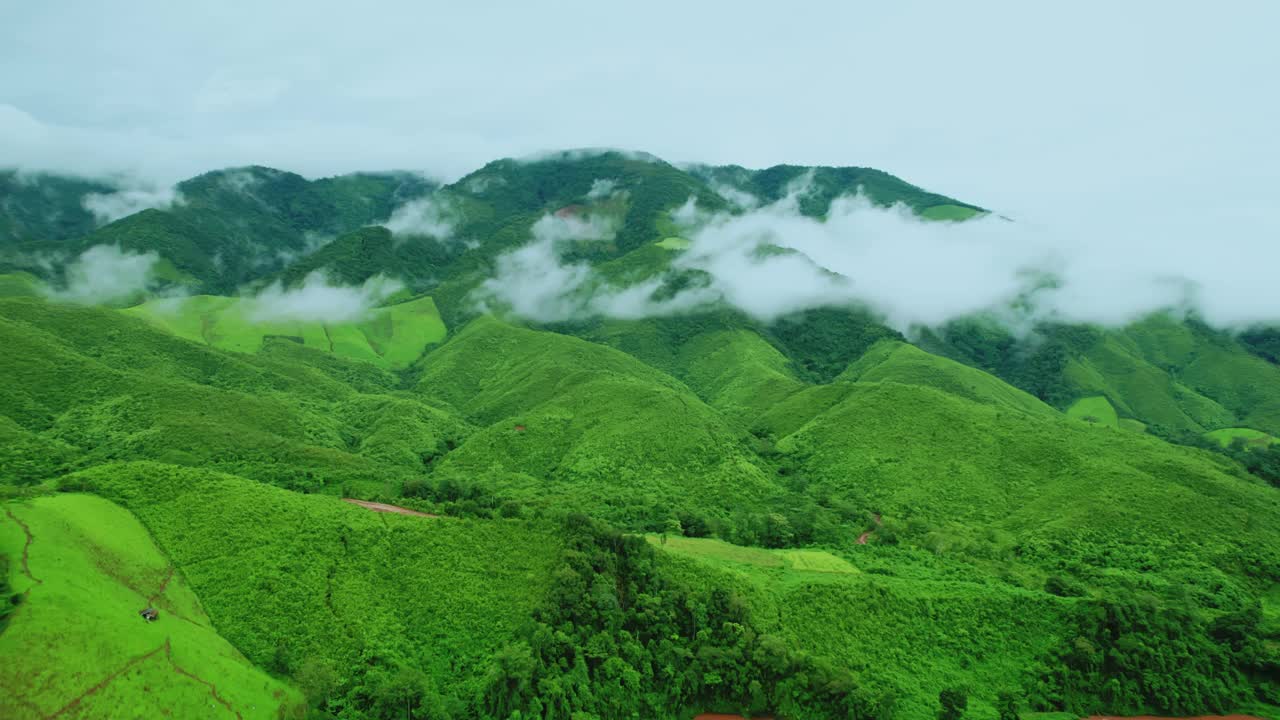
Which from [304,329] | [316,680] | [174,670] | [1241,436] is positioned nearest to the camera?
[174,670]

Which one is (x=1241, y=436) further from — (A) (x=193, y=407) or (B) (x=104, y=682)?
(A) (x=193, y=407)

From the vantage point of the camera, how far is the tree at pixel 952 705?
4944 cm

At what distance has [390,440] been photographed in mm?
108562

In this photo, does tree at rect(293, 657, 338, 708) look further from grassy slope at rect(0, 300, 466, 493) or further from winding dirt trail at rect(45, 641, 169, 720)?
grassy slope at rect(0, 300, 466, 493)

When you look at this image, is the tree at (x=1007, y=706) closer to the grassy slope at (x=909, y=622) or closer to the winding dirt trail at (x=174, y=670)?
the grassy slope at (x=909, y=622)

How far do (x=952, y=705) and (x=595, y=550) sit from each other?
29.4 meters

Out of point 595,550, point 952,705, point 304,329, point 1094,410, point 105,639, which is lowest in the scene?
point 1094,410

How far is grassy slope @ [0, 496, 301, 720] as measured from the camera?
37.8m

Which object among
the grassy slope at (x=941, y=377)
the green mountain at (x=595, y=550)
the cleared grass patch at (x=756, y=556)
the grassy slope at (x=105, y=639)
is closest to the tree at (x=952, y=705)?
the green mountain at (x=595, y=550)

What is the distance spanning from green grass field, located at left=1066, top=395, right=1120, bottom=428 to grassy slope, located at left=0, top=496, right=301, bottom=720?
16801 centimetres

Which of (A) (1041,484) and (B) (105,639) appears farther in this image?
(A) (1041,484)

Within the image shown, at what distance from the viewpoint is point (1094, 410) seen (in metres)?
162

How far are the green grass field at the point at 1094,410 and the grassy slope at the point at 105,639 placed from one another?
168 metres

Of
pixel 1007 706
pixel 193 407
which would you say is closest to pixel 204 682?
pixel 1007 706
